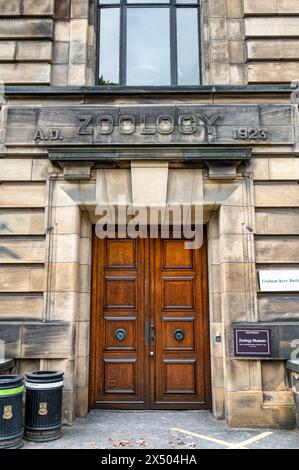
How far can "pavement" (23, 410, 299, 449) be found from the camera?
19.0 feet

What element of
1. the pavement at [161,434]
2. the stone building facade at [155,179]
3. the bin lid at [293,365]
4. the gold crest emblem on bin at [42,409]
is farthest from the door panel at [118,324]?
the bin lid at [293,365]

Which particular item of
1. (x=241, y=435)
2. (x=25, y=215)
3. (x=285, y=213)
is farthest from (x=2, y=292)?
(x=285, y=213)

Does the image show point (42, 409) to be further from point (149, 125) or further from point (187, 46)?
point (187, 46)

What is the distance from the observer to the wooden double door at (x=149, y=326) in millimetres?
7504

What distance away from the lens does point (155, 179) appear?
7.35 metres

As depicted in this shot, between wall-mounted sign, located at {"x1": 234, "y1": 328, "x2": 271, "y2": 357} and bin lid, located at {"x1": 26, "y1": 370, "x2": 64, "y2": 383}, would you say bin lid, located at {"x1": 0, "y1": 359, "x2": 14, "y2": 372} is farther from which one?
wall-mounted sign, located at {"x1": 234, "y1": 328, "x2": 271, "y2": 357}

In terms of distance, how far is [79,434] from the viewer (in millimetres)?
6250

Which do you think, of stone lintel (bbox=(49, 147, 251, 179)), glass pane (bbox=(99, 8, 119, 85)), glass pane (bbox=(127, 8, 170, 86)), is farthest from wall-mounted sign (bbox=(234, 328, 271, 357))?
glass pane (bbox=(99, 8, 119, 85))

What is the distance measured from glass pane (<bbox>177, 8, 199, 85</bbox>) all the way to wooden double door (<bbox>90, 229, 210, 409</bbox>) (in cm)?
338

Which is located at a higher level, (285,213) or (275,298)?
(285,213)

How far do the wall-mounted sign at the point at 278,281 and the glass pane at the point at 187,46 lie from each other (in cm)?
414

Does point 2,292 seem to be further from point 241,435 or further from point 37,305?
point 241,435

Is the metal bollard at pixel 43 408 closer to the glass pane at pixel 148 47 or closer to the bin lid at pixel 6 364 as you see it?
the bin lid at pixel 6 364

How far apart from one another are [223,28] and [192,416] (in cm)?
743
